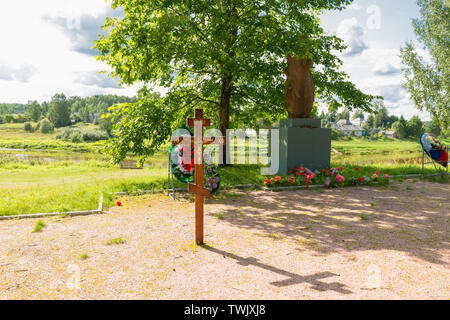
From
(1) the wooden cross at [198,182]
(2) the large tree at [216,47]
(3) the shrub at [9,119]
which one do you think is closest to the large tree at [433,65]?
(2) the large tree at [216,47]

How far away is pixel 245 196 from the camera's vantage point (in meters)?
9.43

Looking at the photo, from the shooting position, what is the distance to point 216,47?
11.6m

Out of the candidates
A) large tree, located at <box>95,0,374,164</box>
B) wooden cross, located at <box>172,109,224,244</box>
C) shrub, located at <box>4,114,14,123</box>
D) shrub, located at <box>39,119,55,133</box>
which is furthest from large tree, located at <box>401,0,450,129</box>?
shrub, located at <box>4,114,14,123</box>

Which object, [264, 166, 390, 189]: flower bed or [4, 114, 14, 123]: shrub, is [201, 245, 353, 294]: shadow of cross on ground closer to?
[264, 166, 390, 189]: flower bed

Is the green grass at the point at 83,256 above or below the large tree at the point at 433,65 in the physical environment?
below

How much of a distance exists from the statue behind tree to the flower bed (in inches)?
85.1

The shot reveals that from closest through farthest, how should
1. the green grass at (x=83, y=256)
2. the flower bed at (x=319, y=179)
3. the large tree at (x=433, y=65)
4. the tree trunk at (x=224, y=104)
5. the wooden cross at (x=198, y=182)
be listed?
the green grass at (x=83, y=256)
the wooden cross at (x=198, y=182)
the flower bed at (x=319, y=179)
the tree trunk at (x=224, y=104)
the large tree at (x=433, y=65)

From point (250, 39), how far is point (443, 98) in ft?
72.7

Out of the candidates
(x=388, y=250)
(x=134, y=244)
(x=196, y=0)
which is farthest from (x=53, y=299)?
(x=196, y=0)

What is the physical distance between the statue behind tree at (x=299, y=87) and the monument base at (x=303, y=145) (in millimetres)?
460

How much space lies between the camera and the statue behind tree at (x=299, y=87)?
39.8 ft

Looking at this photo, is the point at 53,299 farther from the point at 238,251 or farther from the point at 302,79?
the point at 302,79

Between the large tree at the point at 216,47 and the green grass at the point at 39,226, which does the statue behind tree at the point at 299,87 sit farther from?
the green grass at the point at 39,226

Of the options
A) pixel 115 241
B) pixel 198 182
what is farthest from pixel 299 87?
pixel 115 241
